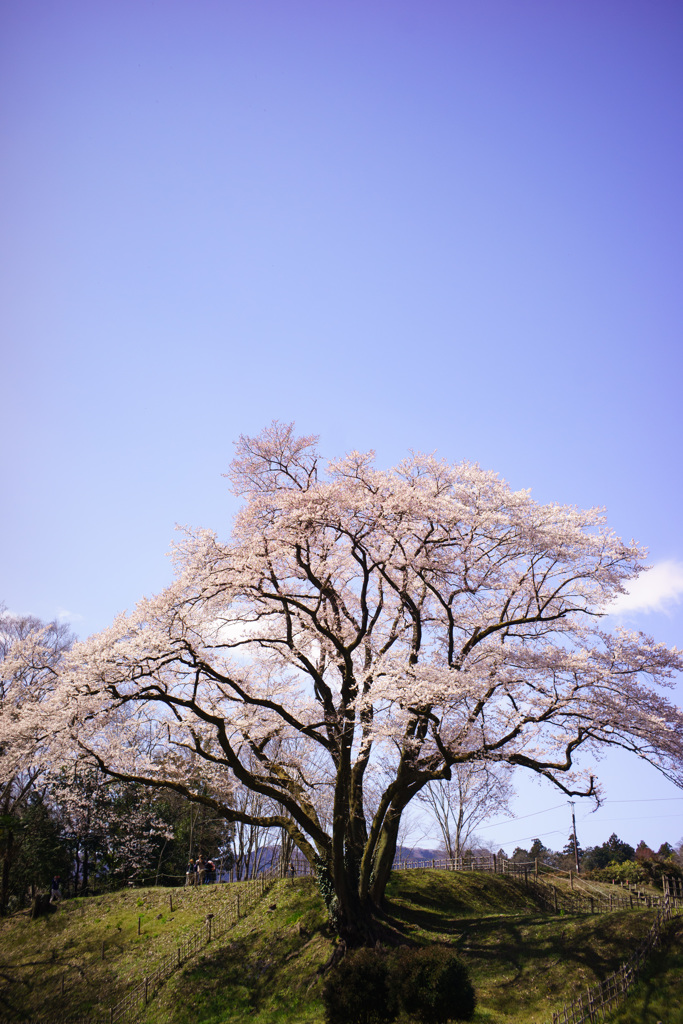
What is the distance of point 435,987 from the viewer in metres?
12.7

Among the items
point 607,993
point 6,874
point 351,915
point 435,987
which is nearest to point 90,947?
point 6,874

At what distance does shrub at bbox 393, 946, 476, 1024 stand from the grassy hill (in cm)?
63

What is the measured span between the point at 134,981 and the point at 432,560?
46.9 ft

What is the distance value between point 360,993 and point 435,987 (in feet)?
5.39

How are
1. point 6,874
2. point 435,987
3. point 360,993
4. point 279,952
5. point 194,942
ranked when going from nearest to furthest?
point 435,987
point 360,993
point 279,952
point 194,942
point 6,874

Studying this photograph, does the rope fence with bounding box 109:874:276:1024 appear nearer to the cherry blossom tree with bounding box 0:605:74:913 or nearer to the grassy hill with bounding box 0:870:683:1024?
the grassy hill with bounding box 0:870:683:1024

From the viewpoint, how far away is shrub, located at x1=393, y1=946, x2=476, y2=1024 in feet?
41.1

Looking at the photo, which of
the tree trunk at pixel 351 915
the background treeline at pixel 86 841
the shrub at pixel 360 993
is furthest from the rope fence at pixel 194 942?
the background treeline at pixel 86 841

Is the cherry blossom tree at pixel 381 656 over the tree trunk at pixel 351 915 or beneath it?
over

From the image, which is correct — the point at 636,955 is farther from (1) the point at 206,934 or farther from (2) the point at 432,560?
(1) the point at 206,934

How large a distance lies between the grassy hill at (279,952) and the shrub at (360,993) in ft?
3.45

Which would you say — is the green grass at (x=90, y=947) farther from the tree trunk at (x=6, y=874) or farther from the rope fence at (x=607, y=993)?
the rope fence at (x=607, y=993)

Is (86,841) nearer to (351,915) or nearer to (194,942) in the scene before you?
(194,942)

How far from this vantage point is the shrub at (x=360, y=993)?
1302cm
